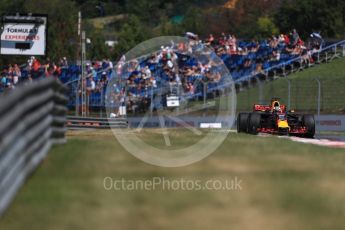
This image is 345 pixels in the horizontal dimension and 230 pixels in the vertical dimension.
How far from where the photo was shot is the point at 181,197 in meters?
7.55

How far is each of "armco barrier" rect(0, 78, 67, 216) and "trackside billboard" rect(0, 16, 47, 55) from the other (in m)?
15.1

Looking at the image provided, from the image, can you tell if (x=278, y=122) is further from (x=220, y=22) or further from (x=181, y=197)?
(x=220, y=22)

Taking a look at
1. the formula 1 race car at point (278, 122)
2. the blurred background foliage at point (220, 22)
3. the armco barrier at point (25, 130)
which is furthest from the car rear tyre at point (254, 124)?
the blurred background foliage at point (220, 22)

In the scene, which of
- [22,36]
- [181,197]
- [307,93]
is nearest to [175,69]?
[307,93]

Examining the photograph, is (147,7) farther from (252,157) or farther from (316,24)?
(252,157)

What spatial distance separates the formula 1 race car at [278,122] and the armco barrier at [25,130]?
40.8ft

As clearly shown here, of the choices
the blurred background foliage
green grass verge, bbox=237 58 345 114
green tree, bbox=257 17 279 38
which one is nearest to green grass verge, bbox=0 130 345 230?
green grass verge, bbox=237 58 345 114

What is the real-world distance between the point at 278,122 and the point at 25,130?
1644cm

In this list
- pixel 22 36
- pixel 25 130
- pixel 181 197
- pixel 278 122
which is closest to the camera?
pixel 181 197

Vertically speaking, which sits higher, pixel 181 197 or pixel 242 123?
pixel 242 123

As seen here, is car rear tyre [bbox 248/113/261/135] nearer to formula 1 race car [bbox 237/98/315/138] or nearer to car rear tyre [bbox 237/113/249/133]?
formula 1 race car [bbox 237/98/315/138]

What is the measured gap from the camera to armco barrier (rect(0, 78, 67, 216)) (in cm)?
684

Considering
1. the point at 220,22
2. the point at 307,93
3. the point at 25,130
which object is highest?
the point at 220,22

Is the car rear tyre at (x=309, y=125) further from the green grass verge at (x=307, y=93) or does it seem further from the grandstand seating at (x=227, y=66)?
the grandstand seating at (x=227, y=66)
